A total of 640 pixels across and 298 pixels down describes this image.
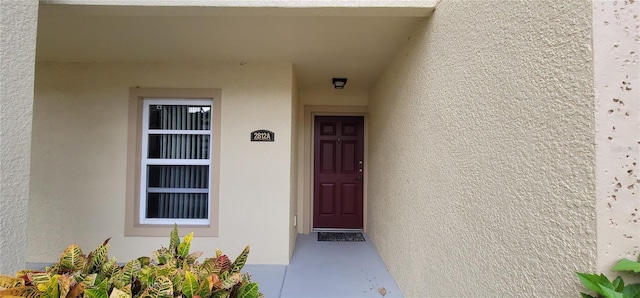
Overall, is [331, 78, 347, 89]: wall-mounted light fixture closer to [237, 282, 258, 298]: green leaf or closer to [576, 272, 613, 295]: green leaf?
[237, 282, 258, 298]: green leaf

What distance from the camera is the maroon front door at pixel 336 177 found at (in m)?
4.49

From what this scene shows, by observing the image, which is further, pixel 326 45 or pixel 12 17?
pixel 326 45

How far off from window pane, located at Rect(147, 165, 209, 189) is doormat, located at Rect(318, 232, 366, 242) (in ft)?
6.15

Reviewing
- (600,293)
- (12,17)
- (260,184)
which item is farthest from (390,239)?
(12,17)

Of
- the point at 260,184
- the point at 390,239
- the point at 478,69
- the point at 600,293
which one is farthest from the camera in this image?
the point at 260,184

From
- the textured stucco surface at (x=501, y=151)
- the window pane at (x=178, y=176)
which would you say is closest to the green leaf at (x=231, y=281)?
the textured stucco surface at (x=501, y=151)

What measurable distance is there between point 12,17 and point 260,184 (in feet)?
7.22

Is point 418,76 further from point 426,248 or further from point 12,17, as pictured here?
point 12,17

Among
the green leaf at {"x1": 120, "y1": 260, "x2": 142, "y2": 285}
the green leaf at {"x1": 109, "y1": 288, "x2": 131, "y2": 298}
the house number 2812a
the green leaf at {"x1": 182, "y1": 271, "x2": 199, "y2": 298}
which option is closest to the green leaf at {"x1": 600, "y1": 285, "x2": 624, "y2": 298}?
the green leaf at {"x1": 182, "y1": 271, "x2": 199, "y2": 298}

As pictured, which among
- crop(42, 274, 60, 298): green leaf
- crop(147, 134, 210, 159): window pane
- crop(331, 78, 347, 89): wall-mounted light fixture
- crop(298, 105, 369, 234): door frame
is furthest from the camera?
crop(298, 105, 369, 234): door frame

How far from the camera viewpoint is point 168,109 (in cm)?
328

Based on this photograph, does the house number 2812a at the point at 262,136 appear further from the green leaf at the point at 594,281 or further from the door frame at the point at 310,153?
the green leaf at the point at 594,281

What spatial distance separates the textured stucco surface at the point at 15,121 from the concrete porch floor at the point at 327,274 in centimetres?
173

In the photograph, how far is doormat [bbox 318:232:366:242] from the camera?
405cm
